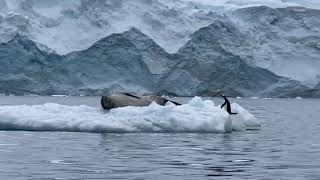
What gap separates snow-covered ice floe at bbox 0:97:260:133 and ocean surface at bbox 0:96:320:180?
0.04m

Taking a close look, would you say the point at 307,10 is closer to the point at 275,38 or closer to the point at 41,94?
the point at 275,38

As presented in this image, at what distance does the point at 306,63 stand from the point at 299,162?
229 feet

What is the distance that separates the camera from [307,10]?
83.3m

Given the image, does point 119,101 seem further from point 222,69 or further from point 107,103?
point 222,69

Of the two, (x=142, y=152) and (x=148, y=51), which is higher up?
(x=148, y=51)

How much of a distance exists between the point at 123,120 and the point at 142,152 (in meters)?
5.72

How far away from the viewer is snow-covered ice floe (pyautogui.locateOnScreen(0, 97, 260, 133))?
18672 mm

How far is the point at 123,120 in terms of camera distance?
18875mm

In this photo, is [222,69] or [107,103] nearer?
[107,103]

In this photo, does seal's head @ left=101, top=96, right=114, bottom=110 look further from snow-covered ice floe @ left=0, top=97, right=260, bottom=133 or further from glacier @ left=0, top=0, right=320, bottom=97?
glacier @ left=0, top=0, right=320, bottom=97

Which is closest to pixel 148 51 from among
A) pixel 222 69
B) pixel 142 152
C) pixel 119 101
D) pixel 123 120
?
pixel 222 69

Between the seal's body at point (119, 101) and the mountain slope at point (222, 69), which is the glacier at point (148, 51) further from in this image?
the seal's body at point (119, 101)

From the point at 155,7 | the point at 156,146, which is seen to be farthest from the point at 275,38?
the point at 156,146

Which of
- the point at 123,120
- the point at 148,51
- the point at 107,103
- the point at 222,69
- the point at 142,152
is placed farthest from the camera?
the point at 222,69
